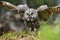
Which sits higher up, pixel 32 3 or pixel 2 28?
pixel 32 3

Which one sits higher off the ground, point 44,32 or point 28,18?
point 44,32

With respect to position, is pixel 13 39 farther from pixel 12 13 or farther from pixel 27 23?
pixel 12 13

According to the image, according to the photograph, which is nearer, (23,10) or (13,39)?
(13,39)

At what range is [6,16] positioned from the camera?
9.49ft

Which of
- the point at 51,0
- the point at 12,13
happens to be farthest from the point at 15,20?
the point at 51,0

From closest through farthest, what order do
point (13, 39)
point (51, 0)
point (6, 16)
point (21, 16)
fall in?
point (13, 39) → point (21, 16) → point (6, 16) → point (51, 0)

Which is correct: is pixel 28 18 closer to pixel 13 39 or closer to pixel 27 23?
pixel 27 23

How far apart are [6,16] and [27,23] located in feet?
1.69

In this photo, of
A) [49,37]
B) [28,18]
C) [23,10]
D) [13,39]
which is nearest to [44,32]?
[49,37]

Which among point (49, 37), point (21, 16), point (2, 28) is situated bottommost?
point (2, 28)

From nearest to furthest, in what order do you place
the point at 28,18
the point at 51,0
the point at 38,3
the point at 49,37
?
the point at 49,37 < the point at 28,18 < the point at 38,3 < the point at 51,0

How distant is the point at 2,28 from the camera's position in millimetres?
2924

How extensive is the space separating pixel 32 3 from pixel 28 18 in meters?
1.50

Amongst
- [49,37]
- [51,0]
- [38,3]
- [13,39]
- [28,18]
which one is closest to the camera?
[49,37]
